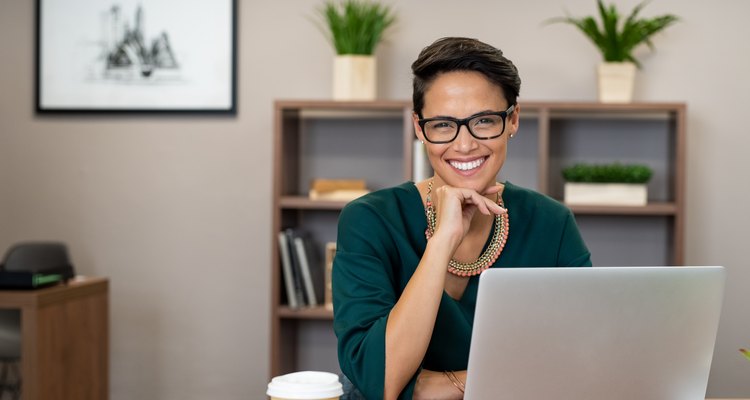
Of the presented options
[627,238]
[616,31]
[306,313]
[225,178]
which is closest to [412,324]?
[306,313]

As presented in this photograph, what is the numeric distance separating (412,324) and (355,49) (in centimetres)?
229

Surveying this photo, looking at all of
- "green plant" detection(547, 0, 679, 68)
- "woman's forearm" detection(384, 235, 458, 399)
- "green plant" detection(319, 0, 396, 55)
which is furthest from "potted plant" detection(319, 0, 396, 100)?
"woman's forearm" detection(384, 235, 458, 399)

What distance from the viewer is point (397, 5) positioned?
12.6ft

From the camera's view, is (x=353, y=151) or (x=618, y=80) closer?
(x=618, y=80)

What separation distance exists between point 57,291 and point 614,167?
2119 millimetres

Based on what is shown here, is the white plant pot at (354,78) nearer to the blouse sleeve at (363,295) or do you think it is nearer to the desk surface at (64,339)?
the desk surface at (64,339)

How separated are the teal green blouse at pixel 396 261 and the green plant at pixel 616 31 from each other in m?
1.83

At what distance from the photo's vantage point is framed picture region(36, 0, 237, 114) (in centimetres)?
394

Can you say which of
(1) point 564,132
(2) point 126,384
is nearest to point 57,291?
(2) point 126,384

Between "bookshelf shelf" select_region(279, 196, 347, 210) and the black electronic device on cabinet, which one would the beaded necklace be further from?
the black electronic device on cabinet

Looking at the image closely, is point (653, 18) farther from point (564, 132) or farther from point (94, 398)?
point (94, 398)

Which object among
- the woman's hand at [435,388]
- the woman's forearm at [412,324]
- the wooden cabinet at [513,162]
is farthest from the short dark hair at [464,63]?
the wooden cabinet at [513,162]

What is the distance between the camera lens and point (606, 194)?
351 cm

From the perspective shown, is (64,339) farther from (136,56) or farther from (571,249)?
(571,249)
